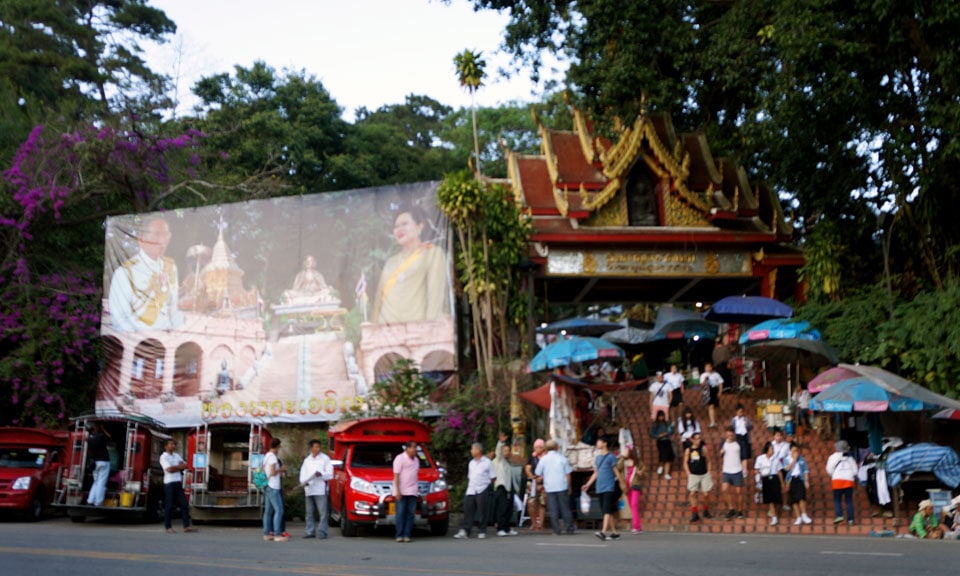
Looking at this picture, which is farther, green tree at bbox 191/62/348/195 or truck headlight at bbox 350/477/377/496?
green tree at bbox 191/62/348/195

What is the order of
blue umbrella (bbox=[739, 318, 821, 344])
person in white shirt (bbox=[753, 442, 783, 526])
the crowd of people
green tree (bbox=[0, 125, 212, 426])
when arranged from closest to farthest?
the crowd of people
person in white shirt (bbox=[753, 442, 783, 526])
blue umbrella (bbox=[739, 318, 821, 344])
green tree (bbox=[0, 125, 212, 426])

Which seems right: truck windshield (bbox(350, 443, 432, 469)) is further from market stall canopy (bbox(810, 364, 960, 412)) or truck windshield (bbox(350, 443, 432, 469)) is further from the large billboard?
market stall canopy (bbox(810, 364, 960, 412))

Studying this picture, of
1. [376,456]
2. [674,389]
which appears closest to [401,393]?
[376,456]

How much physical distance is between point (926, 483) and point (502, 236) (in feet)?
40.2

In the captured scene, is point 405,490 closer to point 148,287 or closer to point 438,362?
point 438,362

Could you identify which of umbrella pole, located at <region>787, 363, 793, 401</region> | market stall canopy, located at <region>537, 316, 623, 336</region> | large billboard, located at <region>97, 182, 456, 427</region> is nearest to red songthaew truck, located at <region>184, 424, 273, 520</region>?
large billboard, located at <region>97, 182, 456, 427</region>

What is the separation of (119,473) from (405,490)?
7891mm

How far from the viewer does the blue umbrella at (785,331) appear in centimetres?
2352

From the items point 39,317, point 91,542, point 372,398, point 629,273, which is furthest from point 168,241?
point 91,542

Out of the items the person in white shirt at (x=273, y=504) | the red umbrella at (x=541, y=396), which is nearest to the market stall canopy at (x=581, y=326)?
the red umbrella at (x=541, y=396)

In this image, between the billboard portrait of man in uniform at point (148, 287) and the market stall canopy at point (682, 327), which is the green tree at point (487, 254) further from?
the billboard portrait of man in uniform at point (148, 287)

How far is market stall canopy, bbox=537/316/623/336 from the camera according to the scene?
34.0 m

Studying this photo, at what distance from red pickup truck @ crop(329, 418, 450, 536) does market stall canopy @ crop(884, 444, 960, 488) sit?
708cm

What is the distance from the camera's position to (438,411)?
24.8m
